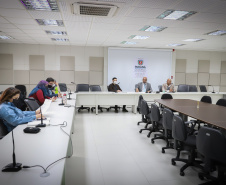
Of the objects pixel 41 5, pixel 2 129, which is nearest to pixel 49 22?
pixel 41 5

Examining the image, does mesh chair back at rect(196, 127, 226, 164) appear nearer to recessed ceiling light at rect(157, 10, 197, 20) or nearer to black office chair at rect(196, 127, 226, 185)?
black office chair at rect(196, 127, 226, 185)

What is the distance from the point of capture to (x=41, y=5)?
3.60 metres

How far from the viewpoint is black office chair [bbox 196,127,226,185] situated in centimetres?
208

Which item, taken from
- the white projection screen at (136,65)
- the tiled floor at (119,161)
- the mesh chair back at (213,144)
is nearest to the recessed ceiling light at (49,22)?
the tiled floor at (119,161)

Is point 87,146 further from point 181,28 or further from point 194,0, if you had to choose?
point 181,28

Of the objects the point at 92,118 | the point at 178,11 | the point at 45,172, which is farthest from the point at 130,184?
the point at 92,118

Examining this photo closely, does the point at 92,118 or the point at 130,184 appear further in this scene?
the point at 92,118

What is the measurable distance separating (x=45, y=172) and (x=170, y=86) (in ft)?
21.8

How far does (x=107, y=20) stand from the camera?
14.3 ft

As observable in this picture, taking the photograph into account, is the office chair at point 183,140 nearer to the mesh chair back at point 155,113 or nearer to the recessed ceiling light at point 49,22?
the mesh chair back at point 155,113

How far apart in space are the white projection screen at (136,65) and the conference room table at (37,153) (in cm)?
655

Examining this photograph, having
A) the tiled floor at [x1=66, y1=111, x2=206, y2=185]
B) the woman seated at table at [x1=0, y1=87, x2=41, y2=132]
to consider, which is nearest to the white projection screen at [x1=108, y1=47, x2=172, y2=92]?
the tiled floor at [x1=66, y1=111, x2=206, y2=185]

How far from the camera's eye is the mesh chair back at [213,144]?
2.07 metres

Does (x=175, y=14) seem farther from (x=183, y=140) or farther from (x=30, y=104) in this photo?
(x=30, y=104)
